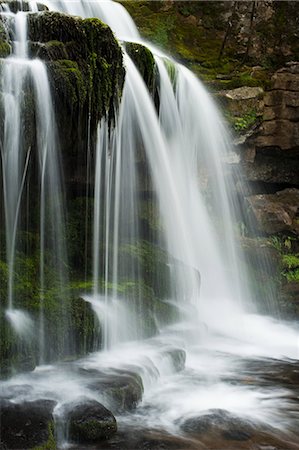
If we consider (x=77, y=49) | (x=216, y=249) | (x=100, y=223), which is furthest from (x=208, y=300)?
(x=77, y=49)

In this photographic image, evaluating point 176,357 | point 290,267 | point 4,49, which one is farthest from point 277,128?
point 176,357

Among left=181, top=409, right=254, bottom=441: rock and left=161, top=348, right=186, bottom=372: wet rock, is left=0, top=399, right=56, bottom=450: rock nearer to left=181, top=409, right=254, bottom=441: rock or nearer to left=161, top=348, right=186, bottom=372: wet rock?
left=181, top=409, right=254, bottom=441: rock

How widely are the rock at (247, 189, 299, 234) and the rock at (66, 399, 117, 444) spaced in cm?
739

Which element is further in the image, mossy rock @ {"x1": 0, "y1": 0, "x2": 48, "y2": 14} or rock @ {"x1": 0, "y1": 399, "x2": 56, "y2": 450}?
mossy rock @ {"x1": 0, "y1": 0, "x2": 48, "y2": 14}

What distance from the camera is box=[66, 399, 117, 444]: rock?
14.1 ft

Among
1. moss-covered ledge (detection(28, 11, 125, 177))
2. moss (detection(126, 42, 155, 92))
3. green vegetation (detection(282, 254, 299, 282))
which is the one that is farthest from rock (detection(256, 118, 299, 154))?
moss-covered ledge (detection(28, 11, 125, 177))

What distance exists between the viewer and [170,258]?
856 centimetres

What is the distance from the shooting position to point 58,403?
4598mm

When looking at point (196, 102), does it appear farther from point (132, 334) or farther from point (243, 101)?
point (132, 334)

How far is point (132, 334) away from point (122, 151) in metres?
3.16

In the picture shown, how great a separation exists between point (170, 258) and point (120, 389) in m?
3.79

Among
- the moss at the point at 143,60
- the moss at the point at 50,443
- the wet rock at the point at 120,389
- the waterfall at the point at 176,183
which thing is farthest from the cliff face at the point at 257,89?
→ the moss at the point at 50,443

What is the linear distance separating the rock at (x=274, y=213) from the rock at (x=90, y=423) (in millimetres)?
7390

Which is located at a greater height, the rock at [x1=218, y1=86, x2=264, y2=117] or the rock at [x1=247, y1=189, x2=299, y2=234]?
the rock at [x1=218, y1=86, x2=264, y2=117]
